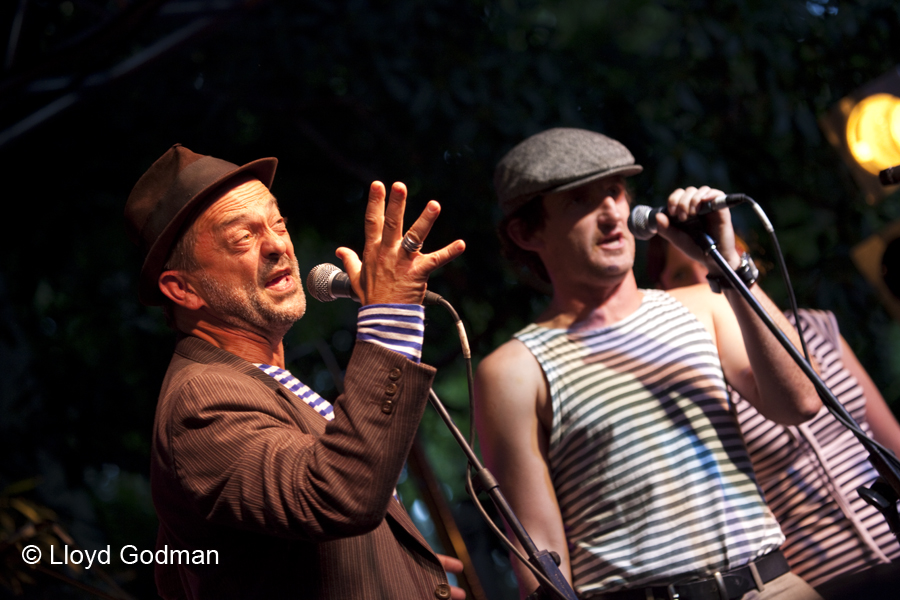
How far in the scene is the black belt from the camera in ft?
6.04

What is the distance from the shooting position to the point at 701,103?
390cm

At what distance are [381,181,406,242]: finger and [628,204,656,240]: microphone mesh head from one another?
0.85 meters

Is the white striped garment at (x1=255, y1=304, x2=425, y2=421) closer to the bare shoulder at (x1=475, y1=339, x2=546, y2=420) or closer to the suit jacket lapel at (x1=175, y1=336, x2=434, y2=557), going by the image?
the suit jacket lapel at (x1=175, y1=336, x2=434, y2=557)

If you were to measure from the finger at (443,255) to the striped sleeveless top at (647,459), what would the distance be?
2.77ft

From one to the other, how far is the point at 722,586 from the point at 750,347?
1.87ft

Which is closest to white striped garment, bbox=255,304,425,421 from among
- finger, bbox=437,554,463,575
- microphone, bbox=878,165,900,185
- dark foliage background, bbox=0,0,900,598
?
finger, bbox=437,554,463,575

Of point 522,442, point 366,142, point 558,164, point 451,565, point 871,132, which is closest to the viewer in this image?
point 451,565

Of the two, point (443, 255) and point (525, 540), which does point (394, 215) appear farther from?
point (525, 540)

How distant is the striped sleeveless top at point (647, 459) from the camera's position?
1899 mm

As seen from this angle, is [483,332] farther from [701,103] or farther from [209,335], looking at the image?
[209,335]

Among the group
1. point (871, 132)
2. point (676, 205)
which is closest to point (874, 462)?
point (676, 205)

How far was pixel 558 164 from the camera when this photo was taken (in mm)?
2188

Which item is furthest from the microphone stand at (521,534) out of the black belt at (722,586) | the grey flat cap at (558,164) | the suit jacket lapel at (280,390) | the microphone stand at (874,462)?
the grey flat cap at (558,164)

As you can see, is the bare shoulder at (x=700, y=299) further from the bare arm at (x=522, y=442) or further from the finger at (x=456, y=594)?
the finger at (x=456, y=594)
